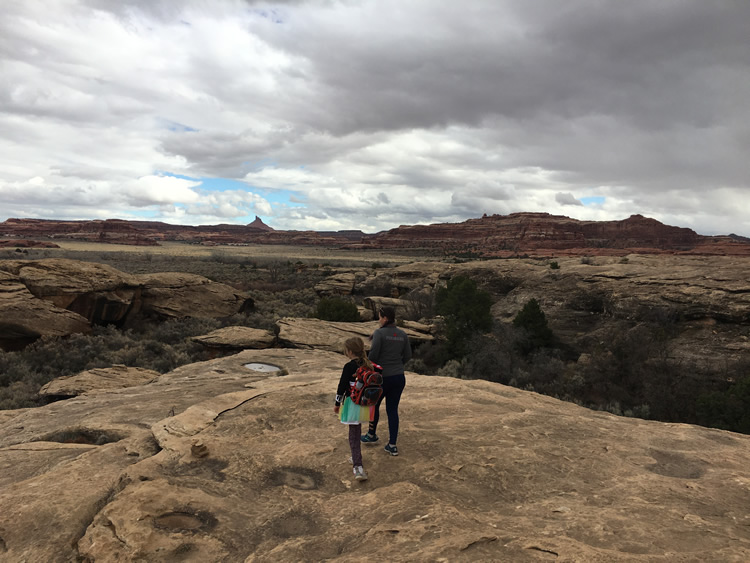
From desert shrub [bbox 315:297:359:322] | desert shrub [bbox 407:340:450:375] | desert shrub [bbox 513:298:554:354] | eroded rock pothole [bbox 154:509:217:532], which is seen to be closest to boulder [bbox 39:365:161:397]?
eroded rock pothole [bbox 154:509:217:532]

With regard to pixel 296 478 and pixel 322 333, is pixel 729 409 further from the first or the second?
pixel 322 333

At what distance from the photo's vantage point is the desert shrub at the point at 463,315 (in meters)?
18.3

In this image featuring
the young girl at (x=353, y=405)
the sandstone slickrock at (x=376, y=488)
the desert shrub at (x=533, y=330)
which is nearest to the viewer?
the sandstone slickrock at (x=376, y=488)

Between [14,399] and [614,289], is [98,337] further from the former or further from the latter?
[614,289]

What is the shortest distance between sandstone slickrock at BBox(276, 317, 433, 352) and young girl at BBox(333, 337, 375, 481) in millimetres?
11131

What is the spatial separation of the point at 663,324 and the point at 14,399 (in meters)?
21.6

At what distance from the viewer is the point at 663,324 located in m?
16.2

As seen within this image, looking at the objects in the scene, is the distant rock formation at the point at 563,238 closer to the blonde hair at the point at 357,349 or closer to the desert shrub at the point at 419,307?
the desert shrub at the point at 419,307

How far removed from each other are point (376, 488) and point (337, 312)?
1647cm

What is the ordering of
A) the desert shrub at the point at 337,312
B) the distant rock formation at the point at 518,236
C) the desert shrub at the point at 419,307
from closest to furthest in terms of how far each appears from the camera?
1. the desert shrub at the point at 337,312
2. the desert shrub at the point at 419,307
3. the distant rock formation at the point at 518,236

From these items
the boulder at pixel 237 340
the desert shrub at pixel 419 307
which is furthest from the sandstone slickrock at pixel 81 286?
the desert shrub at pixel 419 307

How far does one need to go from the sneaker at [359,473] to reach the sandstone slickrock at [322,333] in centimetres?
1127

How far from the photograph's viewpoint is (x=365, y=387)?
4.92m

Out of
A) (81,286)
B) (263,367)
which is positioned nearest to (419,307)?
(263,367)
